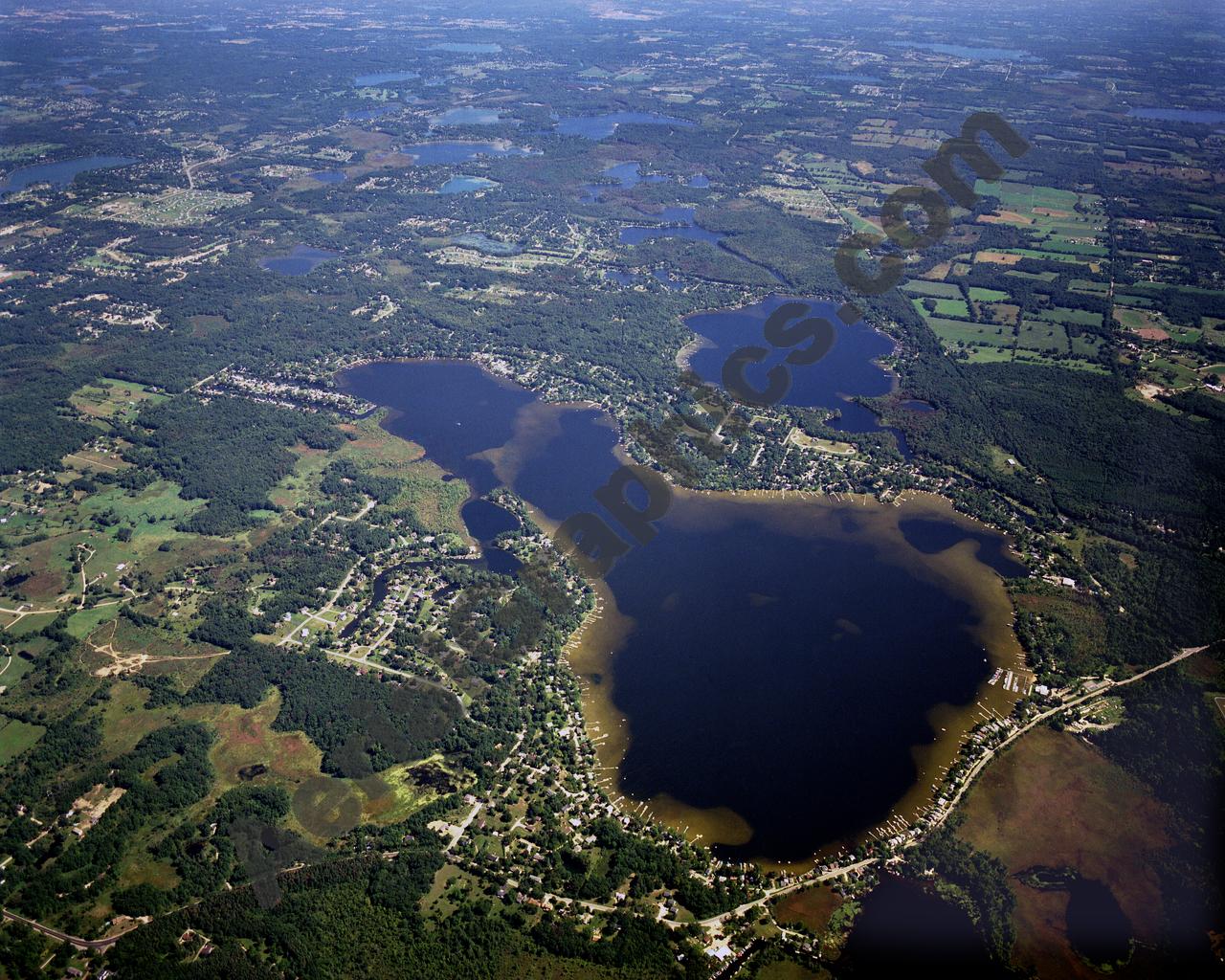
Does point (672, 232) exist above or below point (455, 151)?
below

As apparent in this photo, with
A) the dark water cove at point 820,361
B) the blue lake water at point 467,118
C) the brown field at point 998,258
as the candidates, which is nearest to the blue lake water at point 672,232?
the dark water cove at point 820,361

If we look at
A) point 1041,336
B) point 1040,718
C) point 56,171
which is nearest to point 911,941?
point 1040,718

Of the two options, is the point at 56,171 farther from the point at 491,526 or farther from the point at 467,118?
the point at 491,526

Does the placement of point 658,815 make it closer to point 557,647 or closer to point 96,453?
point 557,647

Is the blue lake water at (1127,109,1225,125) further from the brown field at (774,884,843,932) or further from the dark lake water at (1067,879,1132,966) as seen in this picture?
the brown field at (774,884,843,932)

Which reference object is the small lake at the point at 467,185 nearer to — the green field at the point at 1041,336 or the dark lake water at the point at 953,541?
the green field at the point at 1041,336

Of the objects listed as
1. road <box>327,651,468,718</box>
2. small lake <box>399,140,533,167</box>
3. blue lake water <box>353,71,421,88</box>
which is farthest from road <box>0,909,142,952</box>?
blue lake water <box>353,71,421,88</box>

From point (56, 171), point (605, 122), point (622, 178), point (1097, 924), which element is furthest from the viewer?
point (605, 122)
